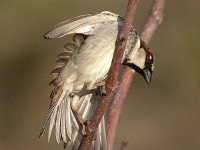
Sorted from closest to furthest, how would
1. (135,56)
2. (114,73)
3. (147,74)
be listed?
1. (114,73)
2. (135,56)
3. (147,74)

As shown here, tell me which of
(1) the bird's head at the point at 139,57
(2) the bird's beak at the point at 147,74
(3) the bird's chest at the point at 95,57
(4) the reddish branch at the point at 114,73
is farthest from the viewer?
(2) the bird's beak at the point at 147,74

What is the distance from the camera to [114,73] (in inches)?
134

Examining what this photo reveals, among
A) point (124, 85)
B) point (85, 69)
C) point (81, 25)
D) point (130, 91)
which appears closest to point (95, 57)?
point (85, 69)

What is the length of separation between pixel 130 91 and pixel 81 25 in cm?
693

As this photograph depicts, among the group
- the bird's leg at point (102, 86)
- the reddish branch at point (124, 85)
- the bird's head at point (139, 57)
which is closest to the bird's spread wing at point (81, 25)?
the bird's head at point (139, 57)

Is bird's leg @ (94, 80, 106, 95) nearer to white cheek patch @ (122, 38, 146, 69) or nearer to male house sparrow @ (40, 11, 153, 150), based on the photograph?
male house sparrow @ (40, 11, 153, 150)

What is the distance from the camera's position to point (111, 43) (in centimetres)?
443

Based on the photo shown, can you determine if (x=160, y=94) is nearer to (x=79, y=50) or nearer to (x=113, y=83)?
(x=79, y=50)

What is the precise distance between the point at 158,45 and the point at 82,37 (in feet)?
22.0

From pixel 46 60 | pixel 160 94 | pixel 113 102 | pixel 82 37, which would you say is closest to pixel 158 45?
pixel 160 94

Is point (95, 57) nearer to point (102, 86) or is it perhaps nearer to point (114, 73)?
point (102, 86)

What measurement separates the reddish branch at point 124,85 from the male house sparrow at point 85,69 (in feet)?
1.78

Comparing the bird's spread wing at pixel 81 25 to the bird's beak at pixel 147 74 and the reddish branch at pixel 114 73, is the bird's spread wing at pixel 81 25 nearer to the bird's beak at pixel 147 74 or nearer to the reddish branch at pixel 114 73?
the bird's beak at pixel 147 74

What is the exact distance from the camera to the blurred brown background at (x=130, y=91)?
10344 millimetres
